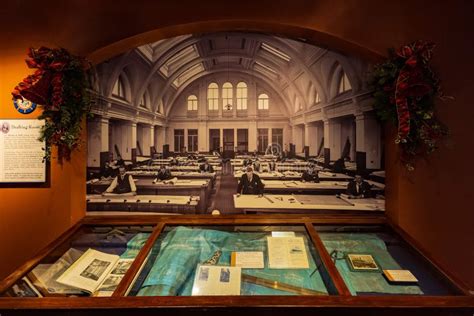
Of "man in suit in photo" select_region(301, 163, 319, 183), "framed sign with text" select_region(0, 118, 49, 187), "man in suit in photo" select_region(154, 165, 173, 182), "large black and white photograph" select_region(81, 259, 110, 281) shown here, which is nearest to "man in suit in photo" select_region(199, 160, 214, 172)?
"man in suit in photo" select_region(154, 165, 173, 182)

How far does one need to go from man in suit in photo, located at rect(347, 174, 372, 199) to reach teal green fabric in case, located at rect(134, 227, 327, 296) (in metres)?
0.84

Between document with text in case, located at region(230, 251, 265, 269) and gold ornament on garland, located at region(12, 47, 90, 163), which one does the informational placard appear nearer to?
gold ornament on garland, located at region(12, 47, 90, 163)

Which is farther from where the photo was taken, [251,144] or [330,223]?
[251,144]

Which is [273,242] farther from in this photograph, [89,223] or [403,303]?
[89,223]

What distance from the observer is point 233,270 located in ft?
5.76

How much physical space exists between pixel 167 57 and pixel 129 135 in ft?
2.90

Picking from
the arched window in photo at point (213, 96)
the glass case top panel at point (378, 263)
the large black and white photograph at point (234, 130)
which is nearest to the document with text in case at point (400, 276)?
the glass case top panel at point (378, 263)

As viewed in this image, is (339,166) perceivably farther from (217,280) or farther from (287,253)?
(217,280)

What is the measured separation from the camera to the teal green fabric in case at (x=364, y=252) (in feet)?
5.51

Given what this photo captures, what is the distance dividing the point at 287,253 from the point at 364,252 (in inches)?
24.1

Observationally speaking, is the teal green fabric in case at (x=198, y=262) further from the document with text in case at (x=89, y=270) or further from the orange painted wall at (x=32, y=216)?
the orange painted wall at (x=32, y=216)

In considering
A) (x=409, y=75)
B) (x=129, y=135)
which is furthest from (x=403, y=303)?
(x=129, y=135)

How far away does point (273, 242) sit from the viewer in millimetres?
2074

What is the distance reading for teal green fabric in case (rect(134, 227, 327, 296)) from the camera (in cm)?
162
